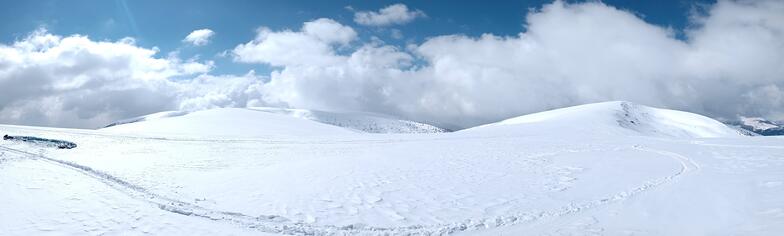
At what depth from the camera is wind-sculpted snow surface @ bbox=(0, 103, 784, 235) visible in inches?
557

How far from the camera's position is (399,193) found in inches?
774

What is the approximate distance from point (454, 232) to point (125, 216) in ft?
36.9

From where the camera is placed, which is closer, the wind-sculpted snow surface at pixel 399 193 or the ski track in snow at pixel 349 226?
the ski track in snow at pixel 349 226

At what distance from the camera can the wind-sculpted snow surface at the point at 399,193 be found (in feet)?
46.4

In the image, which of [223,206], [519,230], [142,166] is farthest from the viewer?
[142,166]

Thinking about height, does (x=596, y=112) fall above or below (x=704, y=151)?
above

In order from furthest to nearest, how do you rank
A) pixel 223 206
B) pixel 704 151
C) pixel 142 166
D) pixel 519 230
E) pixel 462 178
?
pixel 704 151, pixel 142 166, pixel 462 178, pixel 223 206, pixel 519 230

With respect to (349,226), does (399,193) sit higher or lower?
higher

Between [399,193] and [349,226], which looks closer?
[349,226]

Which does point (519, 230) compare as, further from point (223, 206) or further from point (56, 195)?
point (56, 195)

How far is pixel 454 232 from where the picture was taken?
13602 millimetres

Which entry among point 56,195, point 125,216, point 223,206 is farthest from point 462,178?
point 56,195

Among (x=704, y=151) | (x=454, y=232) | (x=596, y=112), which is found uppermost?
(x=596, y=112)

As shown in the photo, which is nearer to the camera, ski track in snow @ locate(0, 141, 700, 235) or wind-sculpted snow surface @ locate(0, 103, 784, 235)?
ski track in snow @ locate(0, 141, 700, 235)
